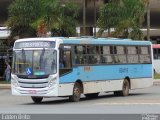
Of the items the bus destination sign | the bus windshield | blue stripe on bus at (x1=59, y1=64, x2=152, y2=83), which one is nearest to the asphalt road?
blue stripe on bus at (x1=59, y1=64, x2=152, y2=83)

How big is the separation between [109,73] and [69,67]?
350 cm

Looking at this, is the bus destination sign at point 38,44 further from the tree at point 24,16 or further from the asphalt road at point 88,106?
the tree at point 24,16

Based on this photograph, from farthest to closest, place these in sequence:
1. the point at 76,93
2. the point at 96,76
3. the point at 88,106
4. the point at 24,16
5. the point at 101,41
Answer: the point at 24,16 → the point at 101,41 → the point at 96,76 → the point at 76,93 → the point at 88,106

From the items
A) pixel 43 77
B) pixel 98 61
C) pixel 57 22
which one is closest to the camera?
pixel 43 77

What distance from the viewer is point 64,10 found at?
43.4 m

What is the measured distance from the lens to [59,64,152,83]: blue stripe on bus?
22.7 metres

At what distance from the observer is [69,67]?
22.4 metres

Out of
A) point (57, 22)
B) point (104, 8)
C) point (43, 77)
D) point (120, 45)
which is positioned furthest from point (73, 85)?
point (104, 8)

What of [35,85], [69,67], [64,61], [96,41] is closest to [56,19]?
[96,41]

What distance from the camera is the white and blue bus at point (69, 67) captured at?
21766 millimetres

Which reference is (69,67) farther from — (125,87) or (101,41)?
(125,87)

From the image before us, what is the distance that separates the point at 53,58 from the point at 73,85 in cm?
155

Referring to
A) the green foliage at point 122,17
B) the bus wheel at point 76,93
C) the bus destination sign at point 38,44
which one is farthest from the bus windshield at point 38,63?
the green foliage at point 122,17

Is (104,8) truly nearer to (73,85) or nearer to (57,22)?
(57,22)
